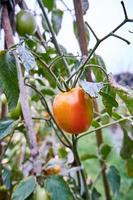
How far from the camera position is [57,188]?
61 cm

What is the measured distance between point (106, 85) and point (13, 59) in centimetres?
13

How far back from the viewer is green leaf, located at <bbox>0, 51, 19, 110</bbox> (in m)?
0.56

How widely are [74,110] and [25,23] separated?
319mm

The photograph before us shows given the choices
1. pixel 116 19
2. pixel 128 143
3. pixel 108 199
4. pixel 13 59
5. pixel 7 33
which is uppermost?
pixel 116 19

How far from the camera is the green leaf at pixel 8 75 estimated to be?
0.56m

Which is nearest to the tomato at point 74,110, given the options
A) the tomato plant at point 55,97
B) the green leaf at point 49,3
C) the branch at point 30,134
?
the tomato plant at point 55,97

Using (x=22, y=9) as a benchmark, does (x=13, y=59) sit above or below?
below

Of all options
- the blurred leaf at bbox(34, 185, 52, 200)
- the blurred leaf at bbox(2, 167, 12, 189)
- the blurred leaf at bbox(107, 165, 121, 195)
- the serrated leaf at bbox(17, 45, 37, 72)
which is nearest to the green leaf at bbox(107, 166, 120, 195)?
the blurred leaf at bbox(107, 165, 121, 195)

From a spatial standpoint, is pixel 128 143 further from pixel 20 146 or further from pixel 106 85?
pixel 20 146

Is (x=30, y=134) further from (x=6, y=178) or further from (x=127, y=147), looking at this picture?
(x=127, y=147)

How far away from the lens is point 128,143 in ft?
2.83

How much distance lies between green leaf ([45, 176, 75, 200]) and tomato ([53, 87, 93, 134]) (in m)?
0.11

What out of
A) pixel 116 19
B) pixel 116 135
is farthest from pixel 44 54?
pixel 116 135

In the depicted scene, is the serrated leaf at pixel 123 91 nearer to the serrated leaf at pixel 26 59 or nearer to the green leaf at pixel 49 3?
the serrated leaf at pixel 26 59
